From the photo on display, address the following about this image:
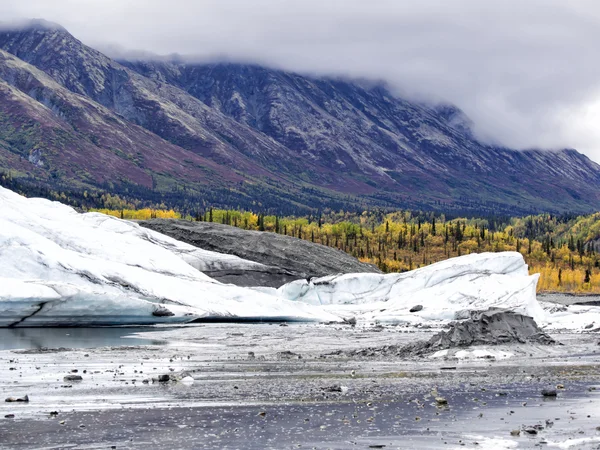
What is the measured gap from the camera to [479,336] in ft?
144

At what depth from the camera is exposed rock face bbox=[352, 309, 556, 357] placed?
43094 mm

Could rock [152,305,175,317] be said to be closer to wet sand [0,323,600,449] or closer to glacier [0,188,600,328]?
glacier [0,188,600,328]

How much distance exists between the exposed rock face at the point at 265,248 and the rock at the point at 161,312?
67.1m

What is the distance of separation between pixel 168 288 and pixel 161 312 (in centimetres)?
421

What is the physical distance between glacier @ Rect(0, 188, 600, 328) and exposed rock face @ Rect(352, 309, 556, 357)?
24324 mm

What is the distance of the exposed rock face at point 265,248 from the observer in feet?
457

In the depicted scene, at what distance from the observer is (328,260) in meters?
145

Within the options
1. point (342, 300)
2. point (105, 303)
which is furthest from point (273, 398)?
point (342, 300)

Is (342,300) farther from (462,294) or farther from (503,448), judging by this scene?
(503,448)

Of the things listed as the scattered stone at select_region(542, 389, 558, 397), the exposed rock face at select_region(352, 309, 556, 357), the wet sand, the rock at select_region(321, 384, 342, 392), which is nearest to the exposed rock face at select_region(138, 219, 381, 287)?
the exposed rock face at select_region(352, 309, 556, 357)

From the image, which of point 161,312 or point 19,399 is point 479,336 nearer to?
point 19,399

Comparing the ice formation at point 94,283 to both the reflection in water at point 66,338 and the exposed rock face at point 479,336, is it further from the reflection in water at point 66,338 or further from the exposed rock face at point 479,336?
the exposed rock face at point 479,336

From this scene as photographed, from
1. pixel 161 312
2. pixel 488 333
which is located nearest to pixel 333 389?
pixel 488 333

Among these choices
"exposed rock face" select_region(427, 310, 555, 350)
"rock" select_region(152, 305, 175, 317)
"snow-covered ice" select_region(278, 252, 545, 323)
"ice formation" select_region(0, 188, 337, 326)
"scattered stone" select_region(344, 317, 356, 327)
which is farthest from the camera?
"snow-covered ice" select_region(278, 252, 545, 323)
